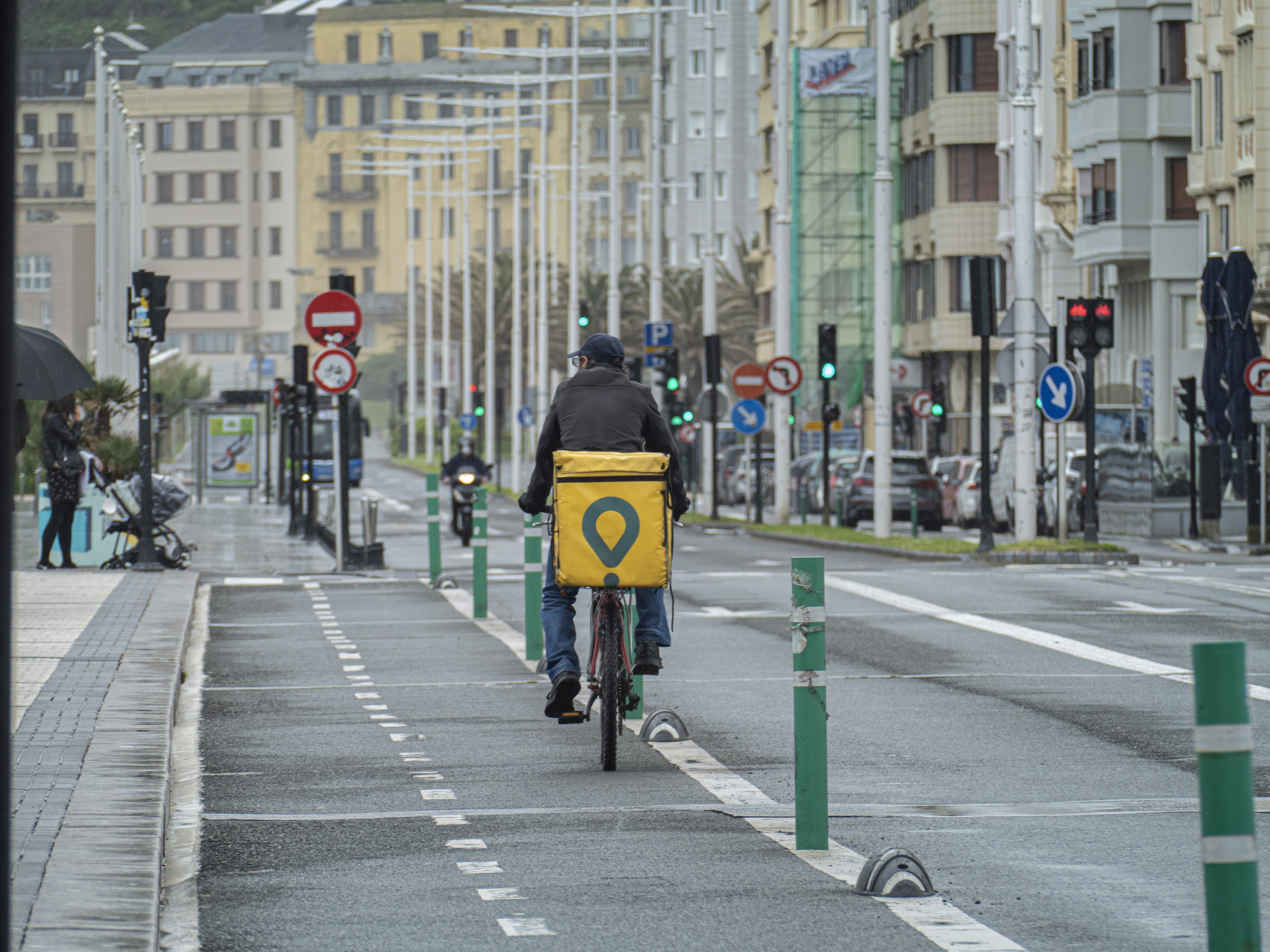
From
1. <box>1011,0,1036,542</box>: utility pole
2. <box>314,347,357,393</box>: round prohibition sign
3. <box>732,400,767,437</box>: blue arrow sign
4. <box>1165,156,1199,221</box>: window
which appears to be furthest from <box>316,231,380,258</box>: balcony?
<box>314,347,357,393</box>: round prohibition sign

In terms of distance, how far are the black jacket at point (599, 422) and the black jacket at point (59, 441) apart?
1608 centimetres

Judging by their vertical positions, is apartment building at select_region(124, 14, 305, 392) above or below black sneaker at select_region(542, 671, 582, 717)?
above

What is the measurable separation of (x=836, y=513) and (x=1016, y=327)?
19320 mm

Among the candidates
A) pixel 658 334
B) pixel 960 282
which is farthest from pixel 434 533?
pixel 960 282

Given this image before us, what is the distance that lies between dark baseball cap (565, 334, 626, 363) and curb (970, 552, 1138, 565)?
736 inches

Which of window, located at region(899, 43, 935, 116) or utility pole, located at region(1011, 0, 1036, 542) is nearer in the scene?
utility pole, located at region(1011, 0, 1036, 542)

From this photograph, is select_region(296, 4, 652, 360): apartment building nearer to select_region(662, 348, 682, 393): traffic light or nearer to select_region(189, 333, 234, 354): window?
select_region(189, 333, 234, 354): window

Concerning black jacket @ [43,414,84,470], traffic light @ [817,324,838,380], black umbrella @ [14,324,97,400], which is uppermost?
traffic light @ [817,324,838,380]

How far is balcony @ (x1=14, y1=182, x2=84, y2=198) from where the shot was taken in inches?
5940

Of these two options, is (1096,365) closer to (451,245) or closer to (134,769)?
(134,769)

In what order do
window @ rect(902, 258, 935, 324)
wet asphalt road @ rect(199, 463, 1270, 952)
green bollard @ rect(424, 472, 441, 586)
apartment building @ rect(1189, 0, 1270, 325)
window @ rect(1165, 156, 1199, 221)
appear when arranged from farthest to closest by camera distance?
window @ rect(902, 258, 935, 324), window @ rect(1165, 156, 1199, 221), apartment building @ rect(1189, 0, 1270, 325), green bollard @ rect(424, 472, 441, 586), wet asphalt road @ rect(199, 463, 1270, 952)

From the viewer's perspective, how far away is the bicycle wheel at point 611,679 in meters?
10.3

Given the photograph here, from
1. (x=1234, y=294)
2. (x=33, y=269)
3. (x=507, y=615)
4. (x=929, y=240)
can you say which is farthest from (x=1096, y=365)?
(x=33, y=269)

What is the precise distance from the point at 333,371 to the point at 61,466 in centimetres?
323
